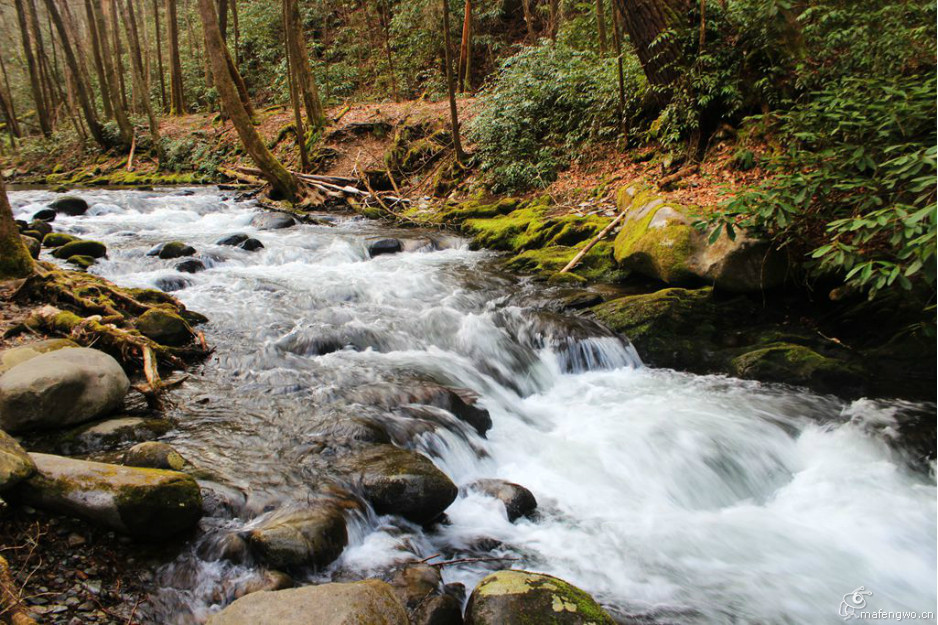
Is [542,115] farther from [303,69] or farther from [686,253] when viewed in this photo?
[303,69]

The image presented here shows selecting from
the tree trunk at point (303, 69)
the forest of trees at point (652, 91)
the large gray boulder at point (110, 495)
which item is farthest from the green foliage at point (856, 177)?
the tree trunk at point (303, 69)

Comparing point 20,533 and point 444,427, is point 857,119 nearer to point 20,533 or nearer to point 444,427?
point 444,427

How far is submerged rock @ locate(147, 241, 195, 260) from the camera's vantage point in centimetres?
1008

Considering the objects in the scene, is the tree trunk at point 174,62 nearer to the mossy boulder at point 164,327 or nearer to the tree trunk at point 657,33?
the tree trunk at point 657,33

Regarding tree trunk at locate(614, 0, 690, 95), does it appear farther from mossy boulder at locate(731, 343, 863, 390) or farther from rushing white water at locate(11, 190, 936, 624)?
mossy boulder at locate(731, 343, 863, 390)

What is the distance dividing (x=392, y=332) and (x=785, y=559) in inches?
203

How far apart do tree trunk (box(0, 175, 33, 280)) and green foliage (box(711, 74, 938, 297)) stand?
7.88 metres

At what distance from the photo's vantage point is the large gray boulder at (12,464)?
2893mm

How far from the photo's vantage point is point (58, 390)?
13.1 feet

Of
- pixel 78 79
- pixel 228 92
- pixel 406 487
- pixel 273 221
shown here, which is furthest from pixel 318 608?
pixel 78 79

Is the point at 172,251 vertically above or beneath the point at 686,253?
beneath

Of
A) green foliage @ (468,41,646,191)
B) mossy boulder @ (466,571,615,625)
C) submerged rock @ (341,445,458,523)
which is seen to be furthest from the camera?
green foliage @ (468,41,646,191)

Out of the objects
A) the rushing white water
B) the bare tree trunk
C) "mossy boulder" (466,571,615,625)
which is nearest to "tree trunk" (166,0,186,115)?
the bare tree trunk

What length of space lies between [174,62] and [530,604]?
2869 cm
